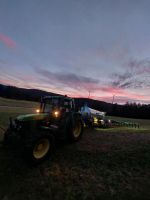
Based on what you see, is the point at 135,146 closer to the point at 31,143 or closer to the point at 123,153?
the point at 123,153

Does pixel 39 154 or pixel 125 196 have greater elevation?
pixel 39 154

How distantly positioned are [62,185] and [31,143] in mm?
1728

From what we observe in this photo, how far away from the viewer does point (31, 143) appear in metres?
5.66

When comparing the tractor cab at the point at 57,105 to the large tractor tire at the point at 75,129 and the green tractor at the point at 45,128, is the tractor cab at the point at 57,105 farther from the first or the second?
the large tractor tire at the point at 75,129

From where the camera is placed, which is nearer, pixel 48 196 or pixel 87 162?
pixel 48 196

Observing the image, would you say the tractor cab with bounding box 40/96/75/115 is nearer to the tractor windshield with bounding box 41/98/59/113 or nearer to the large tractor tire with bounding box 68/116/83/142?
the tractor windshield with bounding box 41/98/59/113

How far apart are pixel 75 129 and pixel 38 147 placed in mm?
2895

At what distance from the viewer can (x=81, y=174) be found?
5.48 meters

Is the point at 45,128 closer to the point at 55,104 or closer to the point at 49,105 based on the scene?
the point at 55,104

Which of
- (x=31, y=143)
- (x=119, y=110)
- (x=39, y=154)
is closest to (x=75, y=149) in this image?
(x=39, y=154)

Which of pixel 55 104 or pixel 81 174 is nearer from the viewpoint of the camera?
pixel 81 174

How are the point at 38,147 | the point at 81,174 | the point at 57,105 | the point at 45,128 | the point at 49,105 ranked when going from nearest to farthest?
the point at 81,174 → the point at 38,147 → the point at 45,128 → the point at 57,105 → the point at 49,105

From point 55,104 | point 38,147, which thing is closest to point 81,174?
point 38,147

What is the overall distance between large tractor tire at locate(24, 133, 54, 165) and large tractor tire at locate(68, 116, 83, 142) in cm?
182
